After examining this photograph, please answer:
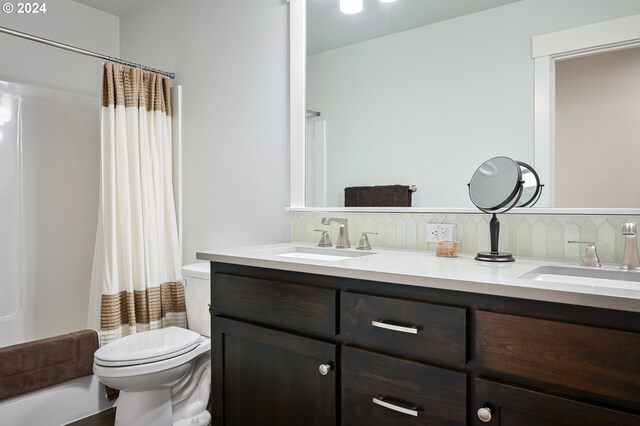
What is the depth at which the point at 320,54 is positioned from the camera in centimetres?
201

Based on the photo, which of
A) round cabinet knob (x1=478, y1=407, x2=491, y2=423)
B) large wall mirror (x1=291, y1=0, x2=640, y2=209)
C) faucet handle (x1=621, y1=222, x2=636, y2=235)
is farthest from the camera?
large wall mirror (x1=291, y1=0, x2=640, y2=209)

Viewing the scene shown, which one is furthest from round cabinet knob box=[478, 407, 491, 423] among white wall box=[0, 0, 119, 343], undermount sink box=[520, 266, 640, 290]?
white wall box=[0, 0, 119, 343]

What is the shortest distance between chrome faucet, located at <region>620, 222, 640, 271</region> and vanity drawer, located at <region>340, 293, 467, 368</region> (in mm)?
570

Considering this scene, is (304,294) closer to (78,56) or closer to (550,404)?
(550,404)

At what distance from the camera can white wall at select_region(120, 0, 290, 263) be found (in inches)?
85.0

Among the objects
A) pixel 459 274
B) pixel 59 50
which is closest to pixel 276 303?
pixel 459 274

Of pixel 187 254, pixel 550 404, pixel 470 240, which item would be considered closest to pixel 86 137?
pixel 187 254

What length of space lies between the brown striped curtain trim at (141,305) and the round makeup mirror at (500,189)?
1760 millimetres

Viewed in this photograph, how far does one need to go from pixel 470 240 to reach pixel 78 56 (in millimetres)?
2751

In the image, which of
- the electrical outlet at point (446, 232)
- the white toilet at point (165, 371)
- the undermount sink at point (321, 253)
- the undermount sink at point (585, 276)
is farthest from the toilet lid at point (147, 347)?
the undermount sink at point (585, 276)

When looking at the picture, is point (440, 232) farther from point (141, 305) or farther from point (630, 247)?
point (141, 305)

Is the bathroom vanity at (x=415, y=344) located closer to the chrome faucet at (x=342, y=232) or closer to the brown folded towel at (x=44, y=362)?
the chrome faucet at (x=342, y=232)

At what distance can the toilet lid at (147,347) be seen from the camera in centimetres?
175

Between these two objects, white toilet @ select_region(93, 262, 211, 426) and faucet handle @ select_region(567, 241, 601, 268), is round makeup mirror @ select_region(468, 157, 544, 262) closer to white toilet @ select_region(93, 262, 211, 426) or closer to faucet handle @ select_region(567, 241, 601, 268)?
faucet handle @ select_region(567, 241, 601, 268)
